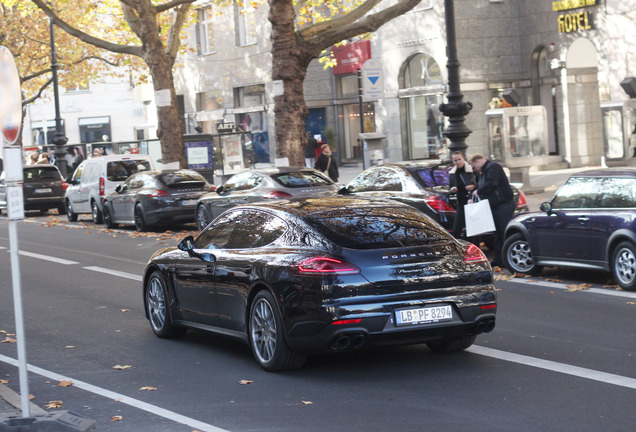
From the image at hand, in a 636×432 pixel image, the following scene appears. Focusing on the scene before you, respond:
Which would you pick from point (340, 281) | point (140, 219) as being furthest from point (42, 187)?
point (340, 281)

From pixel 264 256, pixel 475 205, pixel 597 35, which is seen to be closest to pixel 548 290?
pixel 475 205

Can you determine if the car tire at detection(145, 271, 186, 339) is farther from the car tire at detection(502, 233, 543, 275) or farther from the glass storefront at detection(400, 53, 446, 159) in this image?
the glass storefront at detection(400, 53, 446, 159)

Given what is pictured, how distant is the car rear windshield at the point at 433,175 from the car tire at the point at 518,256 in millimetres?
2696

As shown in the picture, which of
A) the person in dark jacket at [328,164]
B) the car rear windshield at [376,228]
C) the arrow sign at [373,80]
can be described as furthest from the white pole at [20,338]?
the person in dark jacket at [328,164]

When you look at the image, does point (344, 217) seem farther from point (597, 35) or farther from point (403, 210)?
point (597, 35)

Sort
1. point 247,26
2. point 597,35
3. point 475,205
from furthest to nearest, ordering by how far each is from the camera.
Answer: point 247,26, point 597,35, point 475,205

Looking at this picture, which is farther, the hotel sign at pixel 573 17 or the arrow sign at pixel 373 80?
the hotel sign at pixel 573 17

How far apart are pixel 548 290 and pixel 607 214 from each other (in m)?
1.16

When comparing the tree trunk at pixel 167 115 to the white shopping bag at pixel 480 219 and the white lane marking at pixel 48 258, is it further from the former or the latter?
the white shopping bag at pixel 480 219

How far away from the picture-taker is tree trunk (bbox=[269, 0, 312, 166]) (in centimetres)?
2472

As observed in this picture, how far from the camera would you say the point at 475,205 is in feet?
51.1

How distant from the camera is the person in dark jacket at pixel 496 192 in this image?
1555cm

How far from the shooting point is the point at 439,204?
1716 cm

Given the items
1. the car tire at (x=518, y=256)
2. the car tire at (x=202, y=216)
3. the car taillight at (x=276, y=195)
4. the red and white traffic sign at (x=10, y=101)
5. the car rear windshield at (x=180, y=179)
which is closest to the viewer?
the red and white traffic sign at (x=10, y=101)
